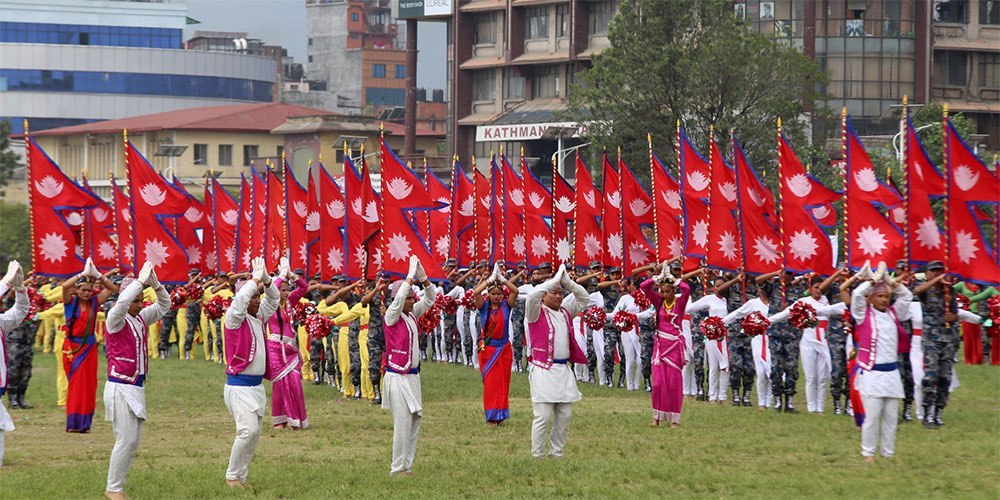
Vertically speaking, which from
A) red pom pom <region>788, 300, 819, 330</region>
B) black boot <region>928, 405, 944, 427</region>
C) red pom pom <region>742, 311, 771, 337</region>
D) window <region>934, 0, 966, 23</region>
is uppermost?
window <region>934, 0, 966, 23</region>

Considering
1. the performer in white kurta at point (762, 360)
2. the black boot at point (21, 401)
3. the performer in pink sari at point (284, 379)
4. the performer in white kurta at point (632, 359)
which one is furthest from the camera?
the performer in white kurta at point (632, 359)

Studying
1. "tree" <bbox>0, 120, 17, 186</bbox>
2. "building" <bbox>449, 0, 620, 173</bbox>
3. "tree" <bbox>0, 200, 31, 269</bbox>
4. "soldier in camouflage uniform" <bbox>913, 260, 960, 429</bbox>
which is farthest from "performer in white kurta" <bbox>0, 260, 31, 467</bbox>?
"tree" <bbox>0, 120, 17, 186</bbox>

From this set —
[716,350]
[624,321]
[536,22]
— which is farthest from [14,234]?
[624,321]

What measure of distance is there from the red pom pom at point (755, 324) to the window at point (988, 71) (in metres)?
56.8

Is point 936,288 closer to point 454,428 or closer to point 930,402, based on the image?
point 930,402

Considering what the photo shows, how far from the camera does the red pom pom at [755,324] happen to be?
822 inches

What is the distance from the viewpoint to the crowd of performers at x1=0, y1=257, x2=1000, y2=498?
52.6ft

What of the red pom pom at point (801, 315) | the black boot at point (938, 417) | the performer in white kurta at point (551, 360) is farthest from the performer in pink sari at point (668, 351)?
the black boot at point (938, 417)

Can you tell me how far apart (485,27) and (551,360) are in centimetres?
6606

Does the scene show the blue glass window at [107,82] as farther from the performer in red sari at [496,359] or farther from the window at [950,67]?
the performer in red sari at [496,359]

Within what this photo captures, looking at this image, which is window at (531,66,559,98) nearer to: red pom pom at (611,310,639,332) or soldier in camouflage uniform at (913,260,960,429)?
red pom pom at (611,310,639,332)

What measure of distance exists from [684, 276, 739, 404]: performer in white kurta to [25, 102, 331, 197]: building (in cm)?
6412

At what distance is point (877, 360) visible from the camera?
669 inches

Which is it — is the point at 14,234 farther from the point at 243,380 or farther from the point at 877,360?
the point at 877,360
